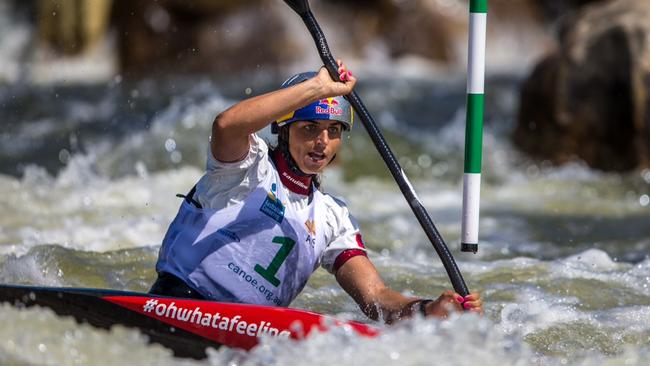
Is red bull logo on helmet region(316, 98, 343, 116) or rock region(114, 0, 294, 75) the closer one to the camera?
red bull logo on helmet region(316, 98, 343, 116)

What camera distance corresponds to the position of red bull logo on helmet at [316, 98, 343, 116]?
3.91 metres

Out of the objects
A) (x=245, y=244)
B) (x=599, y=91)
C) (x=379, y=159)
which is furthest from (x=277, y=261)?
(x=379, y=159)

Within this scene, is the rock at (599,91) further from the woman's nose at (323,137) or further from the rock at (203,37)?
the woman's nose at (323,137)

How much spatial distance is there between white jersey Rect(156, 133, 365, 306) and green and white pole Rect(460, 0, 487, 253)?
0.63 metres

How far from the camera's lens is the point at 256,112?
3594mm

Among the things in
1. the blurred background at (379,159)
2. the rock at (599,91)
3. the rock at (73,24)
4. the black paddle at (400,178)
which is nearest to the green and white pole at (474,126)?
the black paddle at (400,178)

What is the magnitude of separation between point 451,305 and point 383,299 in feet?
1.22

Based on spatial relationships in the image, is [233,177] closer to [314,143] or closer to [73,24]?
[314,143]

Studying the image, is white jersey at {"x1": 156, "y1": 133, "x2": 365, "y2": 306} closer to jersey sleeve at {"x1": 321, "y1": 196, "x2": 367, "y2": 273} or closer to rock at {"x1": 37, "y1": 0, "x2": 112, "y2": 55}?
jersey sleeve at {"x1": 321, "y1": 196, "x2": 367, "y2": 273}

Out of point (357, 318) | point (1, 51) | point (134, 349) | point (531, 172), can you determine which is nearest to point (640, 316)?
point (357, 318)

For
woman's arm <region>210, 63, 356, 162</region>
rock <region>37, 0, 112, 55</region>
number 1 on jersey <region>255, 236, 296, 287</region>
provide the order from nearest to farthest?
woman's arm <region>210, 63, 356, 162</region>, number 1 on jersey <region>255, 236, 296, 287</region>, rock <region>37, 0, 112, 55</region>

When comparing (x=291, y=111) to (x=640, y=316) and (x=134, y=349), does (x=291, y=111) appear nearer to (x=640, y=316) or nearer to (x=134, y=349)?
(x=134, y=349)

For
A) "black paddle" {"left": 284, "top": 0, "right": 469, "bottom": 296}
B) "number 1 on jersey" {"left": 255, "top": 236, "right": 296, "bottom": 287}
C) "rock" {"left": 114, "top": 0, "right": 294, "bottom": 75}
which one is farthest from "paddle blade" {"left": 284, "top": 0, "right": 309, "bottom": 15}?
"rock" {"left": 114, "top": 0, "right": 294, "bottom": 75}

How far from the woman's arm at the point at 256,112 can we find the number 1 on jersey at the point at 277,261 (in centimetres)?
39
